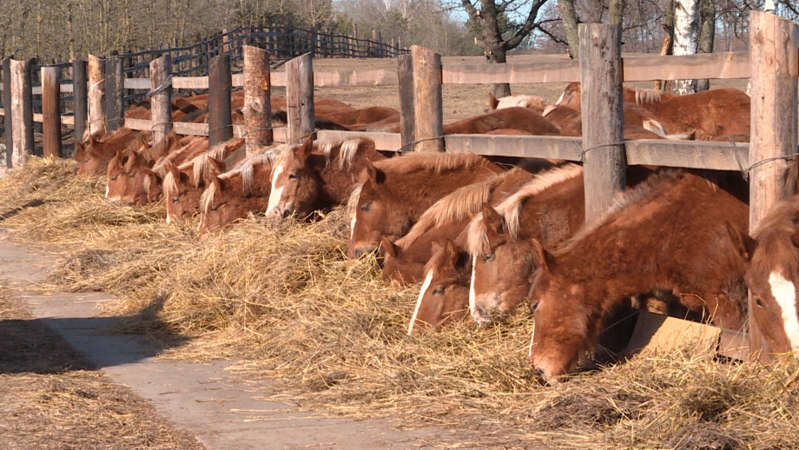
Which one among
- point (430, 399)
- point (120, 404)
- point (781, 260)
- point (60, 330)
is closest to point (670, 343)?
point (781, 260)

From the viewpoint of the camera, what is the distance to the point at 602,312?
15.8 ft

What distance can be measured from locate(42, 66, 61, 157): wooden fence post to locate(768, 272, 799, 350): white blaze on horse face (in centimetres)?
1523

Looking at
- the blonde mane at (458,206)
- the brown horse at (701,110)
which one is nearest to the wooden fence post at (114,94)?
the brown horse at (701,110)

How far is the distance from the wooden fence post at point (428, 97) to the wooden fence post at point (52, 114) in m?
11.3

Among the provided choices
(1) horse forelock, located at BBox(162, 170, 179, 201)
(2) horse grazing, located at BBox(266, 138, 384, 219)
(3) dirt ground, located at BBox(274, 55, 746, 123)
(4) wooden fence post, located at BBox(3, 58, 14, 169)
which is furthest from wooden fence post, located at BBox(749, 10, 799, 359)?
(3) dirt ground, located at BBox(274, 55, 746, 123)

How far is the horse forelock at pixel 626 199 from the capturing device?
509cm

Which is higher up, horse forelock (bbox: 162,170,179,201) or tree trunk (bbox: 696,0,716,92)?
tree trunk (bbox: 696,0,716,92)

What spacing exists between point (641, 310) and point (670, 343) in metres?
0.28

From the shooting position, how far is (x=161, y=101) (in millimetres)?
12938

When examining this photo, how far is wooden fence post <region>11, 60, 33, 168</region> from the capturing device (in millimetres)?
18500

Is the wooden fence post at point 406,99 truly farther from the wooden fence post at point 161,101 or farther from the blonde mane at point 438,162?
the wooden fence post at point 161,101

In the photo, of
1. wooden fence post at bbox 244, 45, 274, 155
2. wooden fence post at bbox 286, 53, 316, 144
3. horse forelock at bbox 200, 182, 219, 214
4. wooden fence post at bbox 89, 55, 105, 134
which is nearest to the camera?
horse forelock at bbox 200, 182, 219, 214

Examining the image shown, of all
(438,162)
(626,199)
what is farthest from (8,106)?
(626,199)

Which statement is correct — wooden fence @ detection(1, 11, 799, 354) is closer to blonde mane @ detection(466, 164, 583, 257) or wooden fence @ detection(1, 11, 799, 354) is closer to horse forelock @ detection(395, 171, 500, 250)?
blonde mane @ detection(466, 164, 583, 257)
